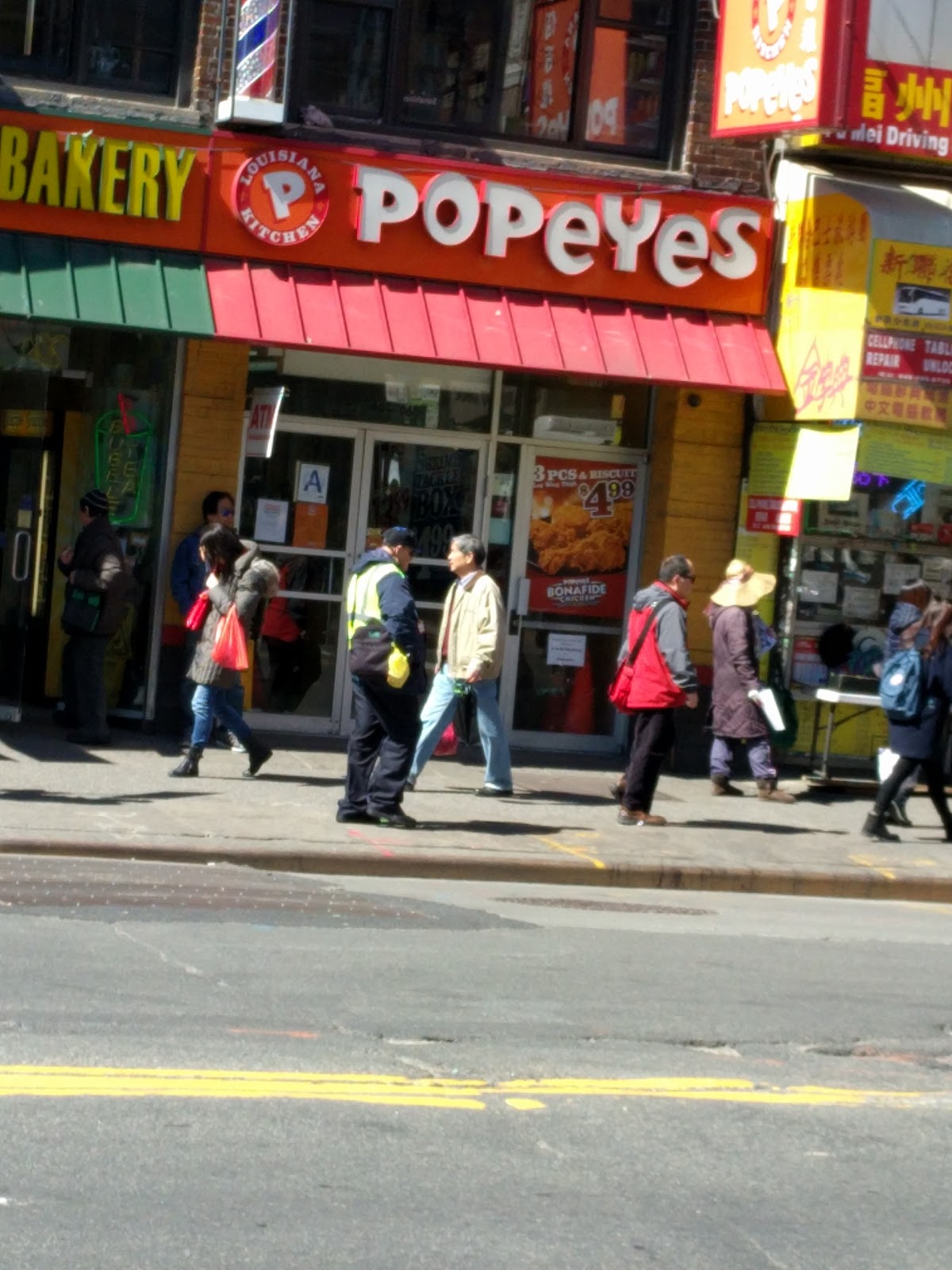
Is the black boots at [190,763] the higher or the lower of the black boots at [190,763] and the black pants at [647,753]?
the lower

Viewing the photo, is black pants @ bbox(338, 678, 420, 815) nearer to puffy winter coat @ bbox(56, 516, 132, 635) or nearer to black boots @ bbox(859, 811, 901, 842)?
puffy winter coat @ bbox(56, 516, 132, 635)

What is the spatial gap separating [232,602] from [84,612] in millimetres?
1474

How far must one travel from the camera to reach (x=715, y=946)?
9.05 m

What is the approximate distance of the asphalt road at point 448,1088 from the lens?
482cm

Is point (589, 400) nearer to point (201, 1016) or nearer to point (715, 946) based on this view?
point (715, 946)

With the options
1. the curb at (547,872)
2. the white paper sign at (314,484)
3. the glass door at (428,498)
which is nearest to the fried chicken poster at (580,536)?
the glass door at (428,498)

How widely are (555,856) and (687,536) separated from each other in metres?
4.77

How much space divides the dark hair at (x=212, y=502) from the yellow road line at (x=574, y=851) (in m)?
3.82

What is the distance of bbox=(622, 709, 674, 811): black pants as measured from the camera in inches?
490

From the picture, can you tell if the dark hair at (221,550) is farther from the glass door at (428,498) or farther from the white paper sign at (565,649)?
the white paper sign at (565,649)

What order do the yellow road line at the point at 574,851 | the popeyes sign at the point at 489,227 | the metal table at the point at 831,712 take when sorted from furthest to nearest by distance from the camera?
the metal table at the point at 831,712 → the popeyes sign at the point at 489,227 → the yellow road line at the point at 574,851

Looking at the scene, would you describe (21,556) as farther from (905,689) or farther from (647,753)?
(905,689)

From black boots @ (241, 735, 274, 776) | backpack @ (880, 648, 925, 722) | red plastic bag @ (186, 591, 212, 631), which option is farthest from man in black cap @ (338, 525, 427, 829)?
backpack @ (880, 648, 925, 722)

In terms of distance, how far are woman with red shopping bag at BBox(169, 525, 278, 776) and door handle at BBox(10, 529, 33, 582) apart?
1.86 meters
